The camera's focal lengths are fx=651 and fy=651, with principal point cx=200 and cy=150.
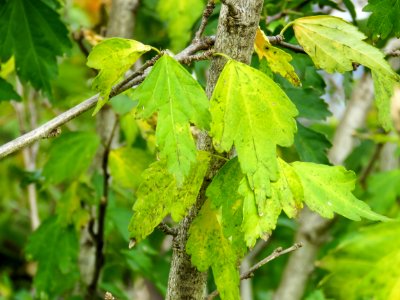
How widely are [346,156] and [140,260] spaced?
901mm

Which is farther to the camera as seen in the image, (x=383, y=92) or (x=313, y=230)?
(x=313, y=230)

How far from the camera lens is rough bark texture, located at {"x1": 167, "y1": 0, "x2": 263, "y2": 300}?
84 cm

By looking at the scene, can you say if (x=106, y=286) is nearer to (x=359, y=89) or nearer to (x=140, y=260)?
(x=140, y=260)

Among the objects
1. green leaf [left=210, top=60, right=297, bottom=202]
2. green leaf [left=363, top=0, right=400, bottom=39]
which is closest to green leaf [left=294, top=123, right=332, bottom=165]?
green leaf [left=363, top=0, right=400, bottom=39]

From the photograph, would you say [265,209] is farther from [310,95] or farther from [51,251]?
[51,251]

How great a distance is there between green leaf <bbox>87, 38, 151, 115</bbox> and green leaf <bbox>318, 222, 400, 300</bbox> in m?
0.38

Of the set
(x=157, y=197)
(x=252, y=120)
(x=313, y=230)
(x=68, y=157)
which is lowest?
(x=313, y=230)

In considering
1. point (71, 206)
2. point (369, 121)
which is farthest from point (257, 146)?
point (369, 121)

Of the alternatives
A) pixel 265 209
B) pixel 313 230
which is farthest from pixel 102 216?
pixel 313 230

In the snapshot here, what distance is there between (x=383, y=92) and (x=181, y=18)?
0.82 metres

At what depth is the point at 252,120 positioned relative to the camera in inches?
31.4

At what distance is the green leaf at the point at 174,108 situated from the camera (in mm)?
762

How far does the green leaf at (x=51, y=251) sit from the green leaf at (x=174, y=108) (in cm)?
92

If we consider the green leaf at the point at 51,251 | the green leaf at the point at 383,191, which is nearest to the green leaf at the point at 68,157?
the green leaf at the point at 51,251
